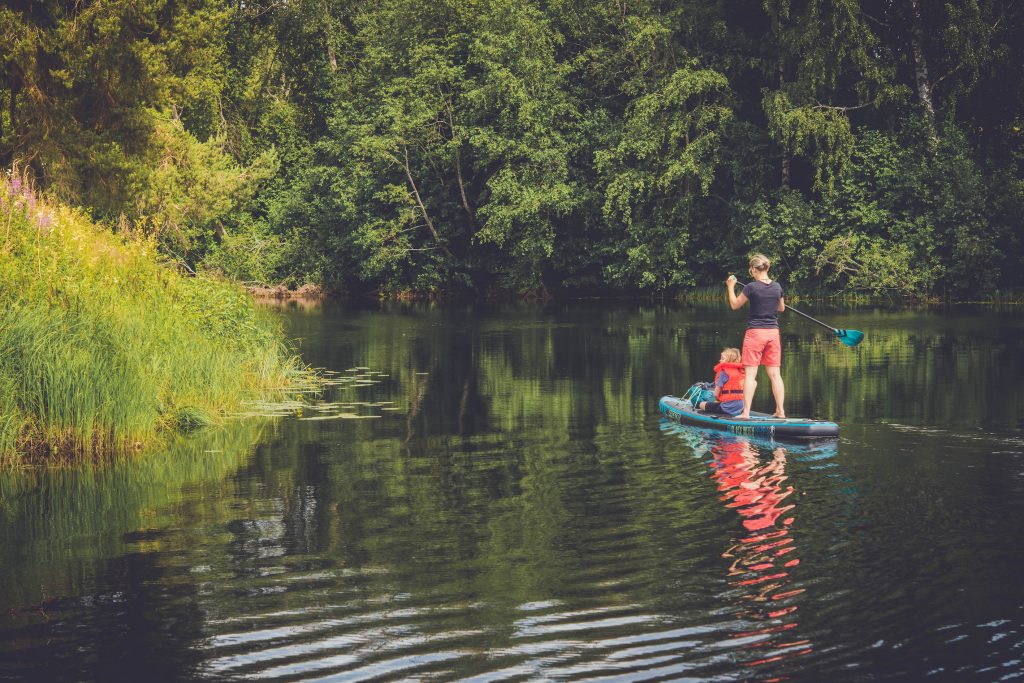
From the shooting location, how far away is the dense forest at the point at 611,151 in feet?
150

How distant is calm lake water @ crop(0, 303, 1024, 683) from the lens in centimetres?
717

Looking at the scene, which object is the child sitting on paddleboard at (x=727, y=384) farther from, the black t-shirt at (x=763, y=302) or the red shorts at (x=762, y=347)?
the black t-shirt at (x=763, y=302)

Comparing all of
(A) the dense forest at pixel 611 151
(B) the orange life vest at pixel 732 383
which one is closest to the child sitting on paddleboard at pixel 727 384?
(B) the orange life vest at pixel 732 383

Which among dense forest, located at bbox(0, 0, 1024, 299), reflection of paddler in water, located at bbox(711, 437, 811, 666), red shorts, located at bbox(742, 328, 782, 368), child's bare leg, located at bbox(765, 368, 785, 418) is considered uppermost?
dense forest, located at bbox(0, 0, 1024, 299)

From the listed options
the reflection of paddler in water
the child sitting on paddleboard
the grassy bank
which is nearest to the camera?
the reflection of paddler in water

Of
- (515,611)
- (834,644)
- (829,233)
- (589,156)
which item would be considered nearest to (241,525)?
(515,611)

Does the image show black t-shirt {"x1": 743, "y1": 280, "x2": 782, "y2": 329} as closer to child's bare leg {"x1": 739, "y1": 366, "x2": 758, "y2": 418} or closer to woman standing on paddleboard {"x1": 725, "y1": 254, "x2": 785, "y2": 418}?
woman standing on paddleboard {"x1": 725, "y1": 254, "x2": 785, "y2": 418}

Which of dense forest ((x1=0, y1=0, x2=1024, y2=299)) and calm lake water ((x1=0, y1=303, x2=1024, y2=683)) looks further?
dense forest ((x1=0, y1=0, x2=1024, y2=299))

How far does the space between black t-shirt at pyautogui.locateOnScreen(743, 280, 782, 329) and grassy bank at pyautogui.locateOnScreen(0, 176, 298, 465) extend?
→ 6.94m

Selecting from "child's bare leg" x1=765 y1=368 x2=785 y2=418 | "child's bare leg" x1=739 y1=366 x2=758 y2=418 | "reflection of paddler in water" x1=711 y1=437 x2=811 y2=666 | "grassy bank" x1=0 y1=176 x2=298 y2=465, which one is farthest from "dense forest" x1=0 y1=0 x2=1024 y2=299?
"reflection of paddler in water" x1=711 y1=437 x2=811 y2=666

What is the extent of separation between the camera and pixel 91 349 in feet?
46.5

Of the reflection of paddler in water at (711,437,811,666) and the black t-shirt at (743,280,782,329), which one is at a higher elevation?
the black t-shirt at (743,280,782,329)

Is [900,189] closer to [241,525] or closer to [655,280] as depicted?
[655,280]

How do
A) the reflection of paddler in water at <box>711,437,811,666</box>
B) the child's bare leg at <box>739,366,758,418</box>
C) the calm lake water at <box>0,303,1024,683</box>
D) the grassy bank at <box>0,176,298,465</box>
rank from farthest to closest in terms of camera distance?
the child's bare leg at <box>739,366,758,418</box> < the grassy bank at <box>0,176,298,465</box> < the reflection of paddler in water at <box>711,437,811,666</box> < the calm lake water at <box>0,303,1024,683</box>
